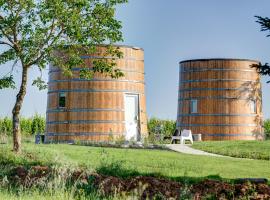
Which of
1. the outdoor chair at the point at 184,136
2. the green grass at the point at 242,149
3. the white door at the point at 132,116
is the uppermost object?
the white door at the point at 132,116

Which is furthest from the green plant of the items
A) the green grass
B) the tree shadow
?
the green grass

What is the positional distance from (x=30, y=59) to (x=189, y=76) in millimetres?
13527

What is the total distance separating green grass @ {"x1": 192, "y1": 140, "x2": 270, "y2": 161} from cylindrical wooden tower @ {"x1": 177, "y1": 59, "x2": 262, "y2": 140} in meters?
4.92

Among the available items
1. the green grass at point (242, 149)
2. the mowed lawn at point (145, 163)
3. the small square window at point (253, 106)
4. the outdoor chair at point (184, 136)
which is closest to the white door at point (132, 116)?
the outdoor chair at point (184, 136)

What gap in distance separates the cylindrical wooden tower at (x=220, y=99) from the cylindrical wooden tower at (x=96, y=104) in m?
3.42

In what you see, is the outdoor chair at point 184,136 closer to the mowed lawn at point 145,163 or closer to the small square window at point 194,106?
the small square window at point 194,106

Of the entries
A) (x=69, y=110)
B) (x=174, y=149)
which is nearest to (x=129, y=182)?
(x=174, y=149)

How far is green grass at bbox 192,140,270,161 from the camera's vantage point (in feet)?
66.0

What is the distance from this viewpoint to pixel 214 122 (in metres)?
28.3

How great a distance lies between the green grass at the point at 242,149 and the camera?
66.0 ft

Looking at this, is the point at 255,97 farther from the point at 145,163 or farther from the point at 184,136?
the point at 145,163

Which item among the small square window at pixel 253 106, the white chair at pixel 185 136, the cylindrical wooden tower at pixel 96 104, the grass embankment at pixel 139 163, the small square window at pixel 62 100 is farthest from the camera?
the small square window at pixel 253 106

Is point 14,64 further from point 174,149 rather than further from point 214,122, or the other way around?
point 214,122

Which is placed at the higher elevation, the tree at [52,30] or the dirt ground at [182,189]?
the tree at [52,30]
